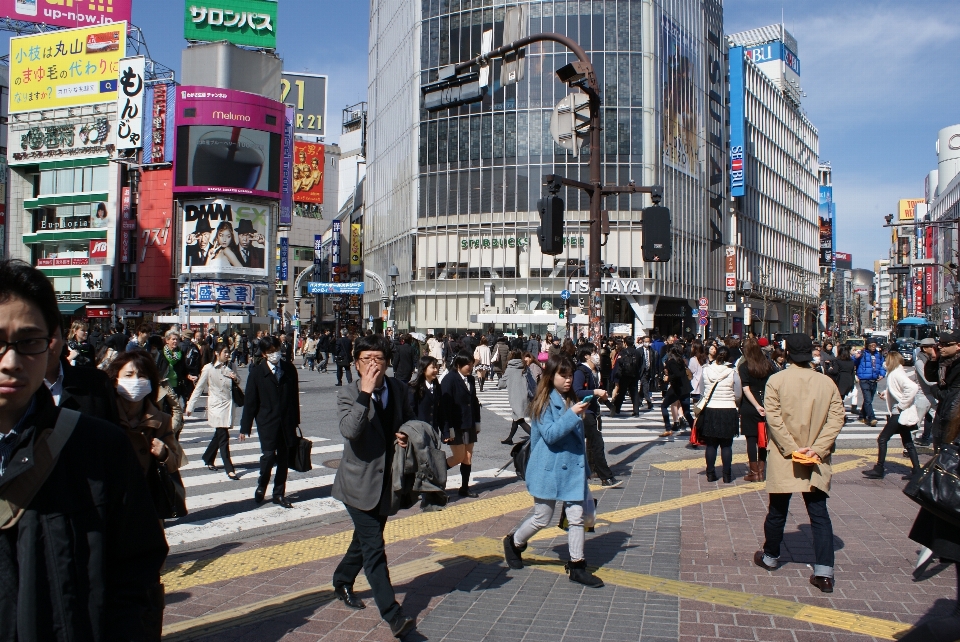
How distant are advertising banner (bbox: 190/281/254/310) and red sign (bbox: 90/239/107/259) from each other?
9416 millimetres

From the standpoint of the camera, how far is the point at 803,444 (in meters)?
5.71

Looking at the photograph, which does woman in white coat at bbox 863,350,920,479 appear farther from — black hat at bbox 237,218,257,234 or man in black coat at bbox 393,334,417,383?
black hat at bbox 237,218,257,234

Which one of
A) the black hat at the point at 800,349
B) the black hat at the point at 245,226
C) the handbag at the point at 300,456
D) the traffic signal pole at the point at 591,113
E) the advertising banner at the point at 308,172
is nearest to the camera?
the black hat at the point at 800,349

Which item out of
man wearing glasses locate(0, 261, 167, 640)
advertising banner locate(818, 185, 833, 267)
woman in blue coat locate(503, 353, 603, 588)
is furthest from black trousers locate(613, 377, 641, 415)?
advertising banner locate(818, 185, 833, 267)

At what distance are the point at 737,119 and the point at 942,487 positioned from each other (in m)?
65.0

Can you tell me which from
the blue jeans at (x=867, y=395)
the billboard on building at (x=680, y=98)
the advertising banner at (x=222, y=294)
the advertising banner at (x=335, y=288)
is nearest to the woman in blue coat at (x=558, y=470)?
the blue jeans at (x=867, y=395)

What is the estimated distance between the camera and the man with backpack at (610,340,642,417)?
17.1m

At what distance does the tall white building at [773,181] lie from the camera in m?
67.1

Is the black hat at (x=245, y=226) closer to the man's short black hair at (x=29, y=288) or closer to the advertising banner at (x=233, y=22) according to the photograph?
the advertising banner at (x=233, y=22)

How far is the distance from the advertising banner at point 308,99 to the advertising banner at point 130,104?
4327 cm

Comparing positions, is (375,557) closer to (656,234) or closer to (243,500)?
(243,500)

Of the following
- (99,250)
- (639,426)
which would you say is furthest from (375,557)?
(99,250)

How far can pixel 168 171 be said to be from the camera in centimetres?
5756

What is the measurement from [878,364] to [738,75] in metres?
51.7
